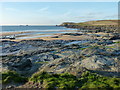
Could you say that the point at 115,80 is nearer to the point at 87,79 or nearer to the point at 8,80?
the point at 87,79

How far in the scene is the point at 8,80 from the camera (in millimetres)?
12617

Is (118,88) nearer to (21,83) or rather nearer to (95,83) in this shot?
(95,83)

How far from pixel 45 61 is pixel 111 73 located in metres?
8.93

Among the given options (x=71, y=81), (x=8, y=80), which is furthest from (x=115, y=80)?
(x=8, y=80)

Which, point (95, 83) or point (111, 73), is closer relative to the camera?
point (95, 83)

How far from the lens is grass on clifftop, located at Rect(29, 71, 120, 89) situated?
34.3 feet

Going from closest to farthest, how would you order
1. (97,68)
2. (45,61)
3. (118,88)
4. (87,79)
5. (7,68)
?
(118,88)
(87,79)
(97,68)
(7,68)
(45,61)

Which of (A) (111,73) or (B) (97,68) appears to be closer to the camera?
(A) (111,73)

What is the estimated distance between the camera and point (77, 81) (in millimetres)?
11359

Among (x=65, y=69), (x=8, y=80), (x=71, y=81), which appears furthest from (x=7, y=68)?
(x=71, y=81)

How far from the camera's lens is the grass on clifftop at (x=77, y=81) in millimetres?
10461

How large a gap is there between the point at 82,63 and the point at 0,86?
876 centimetres

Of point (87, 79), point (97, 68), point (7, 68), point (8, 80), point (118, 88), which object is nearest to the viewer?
point (118, 88)

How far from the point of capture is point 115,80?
443 inches
